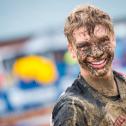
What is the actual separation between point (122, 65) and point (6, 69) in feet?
5.08

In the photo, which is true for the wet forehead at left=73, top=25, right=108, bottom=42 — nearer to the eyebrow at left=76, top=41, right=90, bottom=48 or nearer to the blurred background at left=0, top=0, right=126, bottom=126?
the eyebrow at left=76, top=41, right=90, bottom=48

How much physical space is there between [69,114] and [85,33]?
0.99 feet

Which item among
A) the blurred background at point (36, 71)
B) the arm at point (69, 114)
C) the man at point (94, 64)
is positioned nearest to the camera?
the arm at point (69, 114)

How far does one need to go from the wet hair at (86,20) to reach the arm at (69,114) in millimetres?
256

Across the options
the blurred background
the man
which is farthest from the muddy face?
the blurred background

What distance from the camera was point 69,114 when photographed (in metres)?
1.90

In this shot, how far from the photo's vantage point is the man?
201cm

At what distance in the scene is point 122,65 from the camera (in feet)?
25.4

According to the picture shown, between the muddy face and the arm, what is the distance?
188 mm

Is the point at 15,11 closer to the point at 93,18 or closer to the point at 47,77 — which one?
the point at 47,77

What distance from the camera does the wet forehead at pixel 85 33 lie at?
6.64 ft

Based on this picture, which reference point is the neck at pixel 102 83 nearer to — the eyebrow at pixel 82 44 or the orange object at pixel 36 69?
the eyebrow at pixel 82 44

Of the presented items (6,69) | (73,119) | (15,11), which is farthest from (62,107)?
(15,11)

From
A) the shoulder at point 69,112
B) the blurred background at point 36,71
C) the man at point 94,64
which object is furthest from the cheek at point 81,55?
the blurred background at point 36,71
